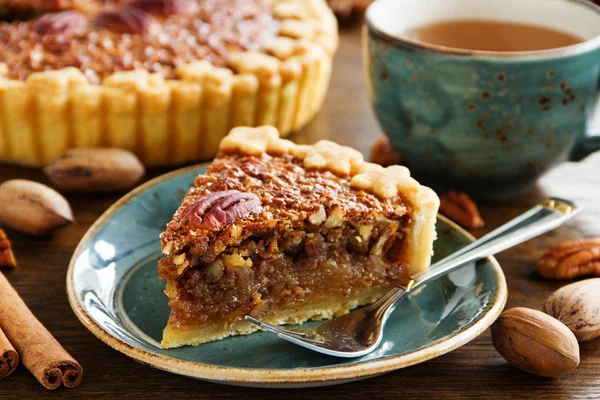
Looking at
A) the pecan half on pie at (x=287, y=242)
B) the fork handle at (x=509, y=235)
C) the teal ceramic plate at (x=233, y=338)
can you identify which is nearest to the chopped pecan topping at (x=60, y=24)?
the teal ceramic plate at (x=233, y=338)

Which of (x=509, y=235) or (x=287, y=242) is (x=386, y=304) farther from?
(x=509, y=235)

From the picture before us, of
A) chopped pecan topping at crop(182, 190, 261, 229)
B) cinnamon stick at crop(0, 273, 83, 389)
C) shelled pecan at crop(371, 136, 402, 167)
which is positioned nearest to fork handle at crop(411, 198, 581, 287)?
chopped pecan topping at crop(182, 190, 261, 229)

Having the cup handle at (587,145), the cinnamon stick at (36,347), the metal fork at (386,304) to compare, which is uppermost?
the cup handle at (587,145)

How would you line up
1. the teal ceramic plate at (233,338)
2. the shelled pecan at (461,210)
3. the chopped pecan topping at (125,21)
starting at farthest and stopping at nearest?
1. the chopped pecan topping at (125,21)
2. the shelled pecan at (461,210)
3. the teal ceramic plate at (233,338)

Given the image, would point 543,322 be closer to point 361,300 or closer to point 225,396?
point 361,300

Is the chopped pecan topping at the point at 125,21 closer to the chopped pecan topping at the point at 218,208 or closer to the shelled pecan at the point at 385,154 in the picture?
the shelled pecan at the point at 385,154

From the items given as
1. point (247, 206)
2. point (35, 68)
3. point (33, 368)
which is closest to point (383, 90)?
point (247, 206)

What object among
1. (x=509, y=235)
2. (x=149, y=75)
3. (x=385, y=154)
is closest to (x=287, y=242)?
(x=509, y=235)
